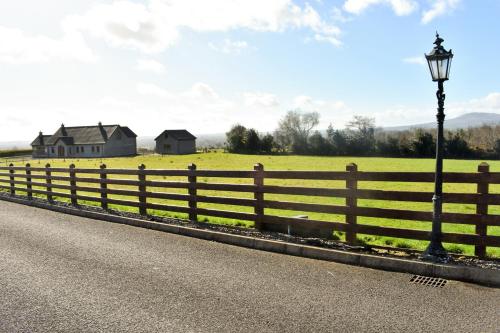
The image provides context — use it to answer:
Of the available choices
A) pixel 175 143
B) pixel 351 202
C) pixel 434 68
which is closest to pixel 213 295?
pixel 351 202

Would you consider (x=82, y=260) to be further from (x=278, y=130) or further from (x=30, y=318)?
(x=278, y=130)

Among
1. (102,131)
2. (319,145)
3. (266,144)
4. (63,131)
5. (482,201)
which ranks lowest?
(482,201)

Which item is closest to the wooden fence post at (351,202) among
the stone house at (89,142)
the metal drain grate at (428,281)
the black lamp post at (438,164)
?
the black lamp post at (438,164)

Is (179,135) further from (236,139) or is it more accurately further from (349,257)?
(349,257)

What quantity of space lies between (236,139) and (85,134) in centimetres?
3137

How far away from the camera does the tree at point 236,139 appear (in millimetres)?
82062

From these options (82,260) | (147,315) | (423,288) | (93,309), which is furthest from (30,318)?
(423,288)

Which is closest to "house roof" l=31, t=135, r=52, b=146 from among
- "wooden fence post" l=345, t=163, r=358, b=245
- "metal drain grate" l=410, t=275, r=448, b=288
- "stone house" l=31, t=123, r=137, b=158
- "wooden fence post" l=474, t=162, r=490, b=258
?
"stone house" l=31, t=123, r=137, b=158

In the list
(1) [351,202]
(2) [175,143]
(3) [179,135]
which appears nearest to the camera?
(1) [351,202]

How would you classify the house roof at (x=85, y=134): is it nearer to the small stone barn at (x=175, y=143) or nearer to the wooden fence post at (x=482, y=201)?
the small stone barn at (x=175, y=143)

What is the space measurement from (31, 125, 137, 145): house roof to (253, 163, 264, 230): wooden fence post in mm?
74423

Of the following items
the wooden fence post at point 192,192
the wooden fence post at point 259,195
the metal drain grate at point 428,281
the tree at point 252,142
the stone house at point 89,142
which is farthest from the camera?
the tree at point 252,142

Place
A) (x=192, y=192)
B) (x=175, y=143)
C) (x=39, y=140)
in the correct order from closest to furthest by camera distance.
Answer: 1. (x=192, y=192)
2. (x=175, y=143)
3. (x=39, y=140)

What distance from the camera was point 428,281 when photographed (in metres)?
5.79
